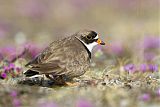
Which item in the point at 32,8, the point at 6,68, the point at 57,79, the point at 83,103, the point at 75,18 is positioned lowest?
the point at 83,103

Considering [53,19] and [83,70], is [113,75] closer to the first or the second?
[83,70]

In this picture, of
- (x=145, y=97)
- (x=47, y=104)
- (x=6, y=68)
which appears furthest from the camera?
(x=6, y=68)

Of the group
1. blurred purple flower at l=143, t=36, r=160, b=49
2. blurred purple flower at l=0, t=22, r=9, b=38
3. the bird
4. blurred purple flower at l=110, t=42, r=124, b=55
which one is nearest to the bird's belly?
the bird

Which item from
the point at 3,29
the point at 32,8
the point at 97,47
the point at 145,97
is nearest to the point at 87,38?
the point at 145,97

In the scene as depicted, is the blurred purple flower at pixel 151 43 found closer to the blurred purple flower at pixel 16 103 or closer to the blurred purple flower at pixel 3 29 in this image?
the blurred purple flower at pixel 3 29

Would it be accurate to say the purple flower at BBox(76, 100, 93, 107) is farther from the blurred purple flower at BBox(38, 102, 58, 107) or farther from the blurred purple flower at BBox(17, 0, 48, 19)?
the blurred purple flower at BBox(17, 0, 48, 19)

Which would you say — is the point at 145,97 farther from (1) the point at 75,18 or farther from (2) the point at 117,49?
(1) the point at 75,18

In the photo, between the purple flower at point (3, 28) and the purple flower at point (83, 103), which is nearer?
the purple flower at point (83, 103)

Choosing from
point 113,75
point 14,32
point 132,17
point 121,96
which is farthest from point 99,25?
point 121,96

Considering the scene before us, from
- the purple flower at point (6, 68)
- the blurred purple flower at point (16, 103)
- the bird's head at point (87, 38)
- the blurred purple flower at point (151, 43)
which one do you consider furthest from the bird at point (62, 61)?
the blurred purple flower at point (151, 43)
